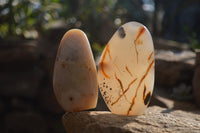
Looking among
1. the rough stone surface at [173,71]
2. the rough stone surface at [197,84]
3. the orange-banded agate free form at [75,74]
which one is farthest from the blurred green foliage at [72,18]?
the orange-banded agate free form at [75,74]

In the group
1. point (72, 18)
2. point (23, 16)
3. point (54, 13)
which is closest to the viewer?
point (23, 16)

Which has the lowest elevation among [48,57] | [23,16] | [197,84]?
[197,84]

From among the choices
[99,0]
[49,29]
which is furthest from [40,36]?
[99,0]

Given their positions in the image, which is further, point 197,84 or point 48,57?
point 48,57

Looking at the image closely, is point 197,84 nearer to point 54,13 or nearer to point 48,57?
point 48,57

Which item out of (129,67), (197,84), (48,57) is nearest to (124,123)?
(129,67)

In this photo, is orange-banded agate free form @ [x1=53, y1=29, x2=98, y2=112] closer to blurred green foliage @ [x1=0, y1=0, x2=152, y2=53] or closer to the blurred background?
the blurred background

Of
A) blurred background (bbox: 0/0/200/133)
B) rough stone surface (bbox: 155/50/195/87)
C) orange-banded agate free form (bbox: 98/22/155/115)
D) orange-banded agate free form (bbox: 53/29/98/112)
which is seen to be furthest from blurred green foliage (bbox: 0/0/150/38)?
orange-banded agate free form (bbox: 98/22/155/115)
